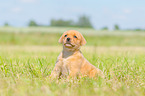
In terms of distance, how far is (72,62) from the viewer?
3580 mm

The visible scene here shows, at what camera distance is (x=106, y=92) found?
246cm

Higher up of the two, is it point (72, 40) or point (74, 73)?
point (72, 40)

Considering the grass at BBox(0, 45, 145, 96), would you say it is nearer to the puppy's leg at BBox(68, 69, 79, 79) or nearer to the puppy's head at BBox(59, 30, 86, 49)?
the puppy's leg at BBox(68, 69, 79, 79)

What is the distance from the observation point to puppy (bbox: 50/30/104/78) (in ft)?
11.6

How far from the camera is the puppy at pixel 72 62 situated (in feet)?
11.6

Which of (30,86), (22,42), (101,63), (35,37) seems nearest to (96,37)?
(35,37)

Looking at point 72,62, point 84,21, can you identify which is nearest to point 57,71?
point 72,62

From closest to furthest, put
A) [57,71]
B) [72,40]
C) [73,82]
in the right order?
[73,82], [72,40], [57,71]

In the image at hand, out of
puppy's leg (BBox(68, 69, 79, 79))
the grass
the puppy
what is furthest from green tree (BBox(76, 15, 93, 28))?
puppy's leg (BBox(68, 69, 79, 79))

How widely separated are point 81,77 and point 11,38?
15.8 meters

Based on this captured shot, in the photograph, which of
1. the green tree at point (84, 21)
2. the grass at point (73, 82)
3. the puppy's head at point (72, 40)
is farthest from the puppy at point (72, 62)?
the green tree at point (84, 21)

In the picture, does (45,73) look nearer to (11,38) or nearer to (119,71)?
(119,71)

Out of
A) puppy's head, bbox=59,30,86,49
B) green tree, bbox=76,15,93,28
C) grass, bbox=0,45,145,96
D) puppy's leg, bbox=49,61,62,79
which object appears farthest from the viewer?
green tree, bbox=76,15,93,28

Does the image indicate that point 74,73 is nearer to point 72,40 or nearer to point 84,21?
point 72,40
